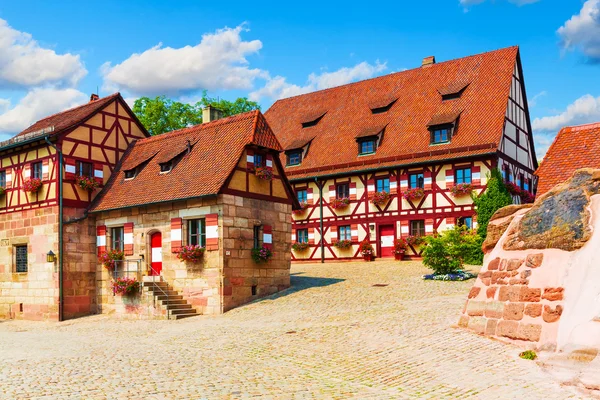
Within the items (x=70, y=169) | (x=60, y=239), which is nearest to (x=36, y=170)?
(x=70, y=169)

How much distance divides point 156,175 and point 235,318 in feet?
23.5

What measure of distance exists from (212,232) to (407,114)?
14.8 m

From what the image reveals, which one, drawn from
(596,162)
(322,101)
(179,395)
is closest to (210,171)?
(596,162)

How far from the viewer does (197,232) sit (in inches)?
862

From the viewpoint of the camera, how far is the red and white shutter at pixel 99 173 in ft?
84.4

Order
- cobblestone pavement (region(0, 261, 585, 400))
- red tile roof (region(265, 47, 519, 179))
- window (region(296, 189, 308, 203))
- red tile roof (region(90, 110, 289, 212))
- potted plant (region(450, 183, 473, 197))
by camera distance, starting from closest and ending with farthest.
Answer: cobblestone pavement (region(0, 261, 585, 400)) → red tile roof (region(90, 110, 289, 212)) → potted plant (region(450, 183, 473, 197)) → red tile roof (region(265, 47, 519, 179)) → window (region(296, 189, 308, 203))

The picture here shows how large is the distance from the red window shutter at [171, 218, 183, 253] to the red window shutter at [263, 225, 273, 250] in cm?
273

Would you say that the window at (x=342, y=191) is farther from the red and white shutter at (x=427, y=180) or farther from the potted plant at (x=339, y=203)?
the red and white shutter at (x=427, y=180)

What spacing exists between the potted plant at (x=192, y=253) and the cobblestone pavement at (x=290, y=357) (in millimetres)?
1999

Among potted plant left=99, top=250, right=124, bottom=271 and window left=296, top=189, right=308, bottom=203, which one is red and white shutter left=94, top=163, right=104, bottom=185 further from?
window left=296, top=189, right=308, bottom=203

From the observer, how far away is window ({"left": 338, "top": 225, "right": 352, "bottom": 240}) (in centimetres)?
3272

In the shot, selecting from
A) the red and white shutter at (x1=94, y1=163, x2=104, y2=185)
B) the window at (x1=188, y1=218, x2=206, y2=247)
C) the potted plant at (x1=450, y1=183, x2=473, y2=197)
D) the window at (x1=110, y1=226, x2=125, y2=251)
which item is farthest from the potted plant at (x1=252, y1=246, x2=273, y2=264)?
the potted plant at (x1=450, y1=183, x2=473, y2=197)

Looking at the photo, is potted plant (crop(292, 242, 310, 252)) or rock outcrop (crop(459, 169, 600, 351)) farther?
potted plant (crop(292, 242, 310, 252))

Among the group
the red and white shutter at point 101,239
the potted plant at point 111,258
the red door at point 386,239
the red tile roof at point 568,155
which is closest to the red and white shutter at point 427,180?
the red door at point 386,239
